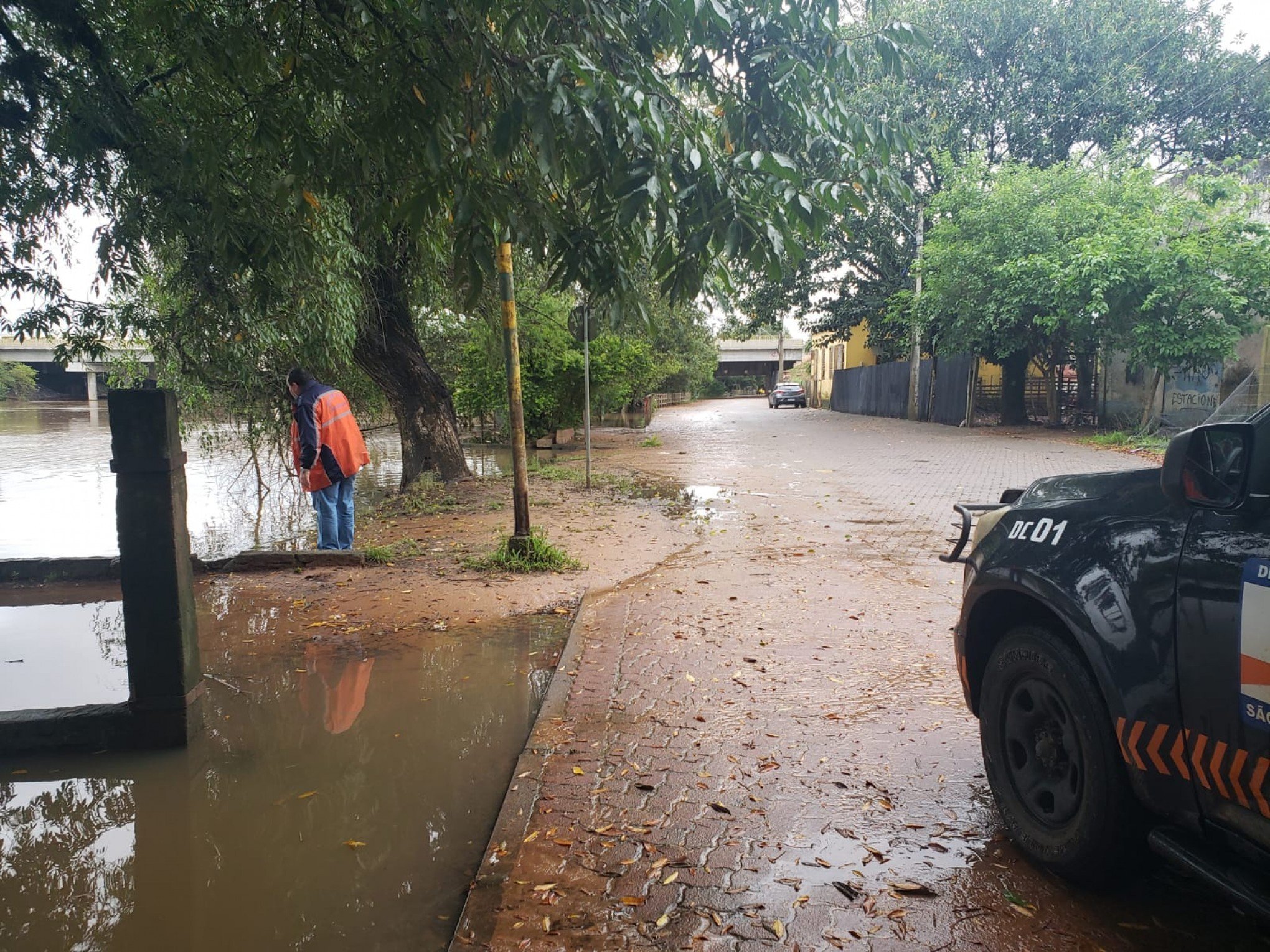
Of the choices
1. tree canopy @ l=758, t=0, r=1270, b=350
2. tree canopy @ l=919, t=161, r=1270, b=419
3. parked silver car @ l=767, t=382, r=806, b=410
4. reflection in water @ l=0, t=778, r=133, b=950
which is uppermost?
tree canopy @ l=758, t=0, r=1270, b=350

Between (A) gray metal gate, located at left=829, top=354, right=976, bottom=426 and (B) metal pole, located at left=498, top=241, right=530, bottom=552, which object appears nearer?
(B) metal pole, located at left=498, top=241, right=530, bottom=552

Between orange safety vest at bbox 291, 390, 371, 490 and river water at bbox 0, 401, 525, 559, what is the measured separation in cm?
168

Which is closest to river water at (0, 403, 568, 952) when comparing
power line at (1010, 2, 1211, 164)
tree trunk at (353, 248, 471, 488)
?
tree trunk at (353, 248, 471, 488)

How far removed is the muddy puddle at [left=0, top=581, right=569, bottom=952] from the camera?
2898 millimetres

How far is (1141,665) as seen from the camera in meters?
2.35

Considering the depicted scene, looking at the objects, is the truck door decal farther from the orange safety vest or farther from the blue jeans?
the blue jeans

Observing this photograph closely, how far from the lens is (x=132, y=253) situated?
7.05 metres

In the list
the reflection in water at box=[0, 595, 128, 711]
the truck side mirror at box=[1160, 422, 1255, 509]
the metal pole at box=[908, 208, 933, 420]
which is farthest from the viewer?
the metal pole at box=[908, 208, 933, 420]

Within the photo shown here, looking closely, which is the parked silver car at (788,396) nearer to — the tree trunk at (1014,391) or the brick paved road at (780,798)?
the tree trunk at (1014,391)

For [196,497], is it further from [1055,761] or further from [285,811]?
[1055,761]

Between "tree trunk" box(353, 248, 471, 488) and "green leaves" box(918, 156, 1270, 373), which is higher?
"green leaves" box(918, 156, 1270, 373)

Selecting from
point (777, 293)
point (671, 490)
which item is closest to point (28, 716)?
point (671, 490)

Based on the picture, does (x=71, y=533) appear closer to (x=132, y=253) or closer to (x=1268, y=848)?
(x=132, y=253)

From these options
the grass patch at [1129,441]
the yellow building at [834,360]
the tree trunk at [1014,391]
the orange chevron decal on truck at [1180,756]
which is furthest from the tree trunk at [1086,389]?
the orange chevron decal on truck at [1180,756]
